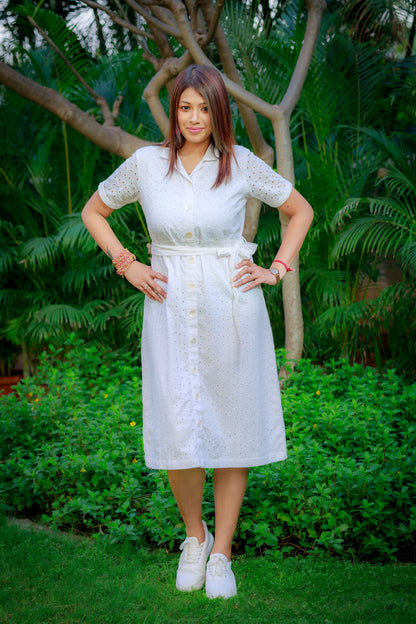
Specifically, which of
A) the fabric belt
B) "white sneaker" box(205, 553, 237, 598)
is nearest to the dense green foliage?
the fabric belt

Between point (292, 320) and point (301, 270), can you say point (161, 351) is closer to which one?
point (292, 320)

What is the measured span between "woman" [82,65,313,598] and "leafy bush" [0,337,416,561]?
2.04 feet

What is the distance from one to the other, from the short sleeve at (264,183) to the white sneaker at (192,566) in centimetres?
134

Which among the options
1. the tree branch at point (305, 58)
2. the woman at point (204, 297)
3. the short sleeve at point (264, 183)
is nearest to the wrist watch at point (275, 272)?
the woman at point (204, 297)

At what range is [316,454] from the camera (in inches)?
137

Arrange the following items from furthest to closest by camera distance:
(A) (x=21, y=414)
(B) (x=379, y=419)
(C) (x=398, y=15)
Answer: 1. (C) (x=398, y=15)
2. (A) (x=21, y=414)
3. (B) (x=379, y=419)

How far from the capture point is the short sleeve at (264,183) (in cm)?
260

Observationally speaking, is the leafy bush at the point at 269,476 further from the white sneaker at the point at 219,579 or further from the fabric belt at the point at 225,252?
the fabric belt at the point at 225,252

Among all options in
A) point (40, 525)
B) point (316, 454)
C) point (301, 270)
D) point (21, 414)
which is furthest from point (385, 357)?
point (40, 525)

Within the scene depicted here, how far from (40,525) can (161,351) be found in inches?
58.1

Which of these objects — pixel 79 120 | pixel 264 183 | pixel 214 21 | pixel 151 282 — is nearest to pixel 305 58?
pixel 214 21

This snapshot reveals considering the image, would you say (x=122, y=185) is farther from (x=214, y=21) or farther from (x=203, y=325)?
(x=214, y=21)

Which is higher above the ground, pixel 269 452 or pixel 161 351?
pixel 161 351

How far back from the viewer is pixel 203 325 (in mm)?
2562
